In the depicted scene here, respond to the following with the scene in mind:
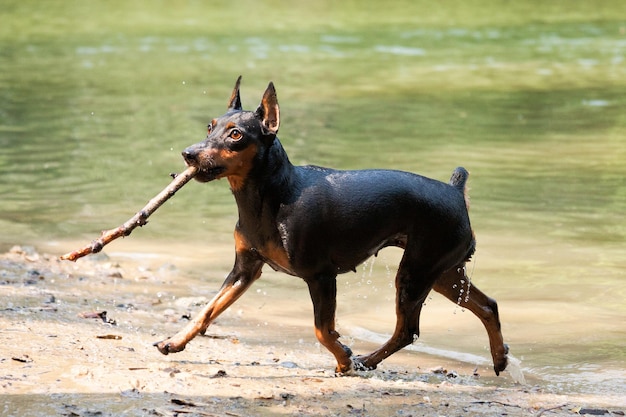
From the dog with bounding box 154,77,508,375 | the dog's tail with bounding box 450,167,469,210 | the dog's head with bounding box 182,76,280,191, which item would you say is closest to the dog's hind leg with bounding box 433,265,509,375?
the dog with bounding box 154,77,508,375

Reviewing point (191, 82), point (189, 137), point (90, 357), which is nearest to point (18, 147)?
point (189, 137)

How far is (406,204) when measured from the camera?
7168 mm

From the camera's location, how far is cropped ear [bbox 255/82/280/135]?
22.3 feet

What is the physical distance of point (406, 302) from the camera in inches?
289

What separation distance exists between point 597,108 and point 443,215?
44.3 feet

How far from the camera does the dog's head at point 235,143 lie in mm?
6613

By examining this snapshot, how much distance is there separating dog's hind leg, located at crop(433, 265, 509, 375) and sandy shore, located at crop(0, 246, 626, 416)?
0.24 m

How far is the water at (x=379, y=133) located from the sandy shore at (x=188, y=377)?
0.87m

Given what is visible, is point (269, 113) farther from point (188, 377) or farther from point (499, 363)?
point (499, 363)

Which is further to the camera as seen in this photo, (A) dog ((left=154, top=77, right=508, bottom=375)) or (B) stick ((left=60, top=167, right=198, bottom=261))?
(A) dog ((left=154, top=77, right=508, bottom=375))

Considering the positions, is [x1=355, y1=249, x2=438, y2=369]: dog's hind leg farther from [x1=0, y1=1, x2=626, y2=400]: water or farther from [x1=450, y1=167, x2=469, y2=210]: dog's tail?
[x1=0, y1=1, x2=626, y2=400]: water

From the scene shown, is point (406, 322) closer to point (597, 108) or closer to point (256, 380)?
point (256, 380)

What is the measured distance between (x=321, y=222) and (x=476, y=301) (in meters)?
1.38

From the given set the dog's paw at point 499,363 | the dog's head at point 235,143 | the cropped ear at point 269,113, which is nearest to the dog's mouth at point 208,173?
the dog's head at point 235,143
